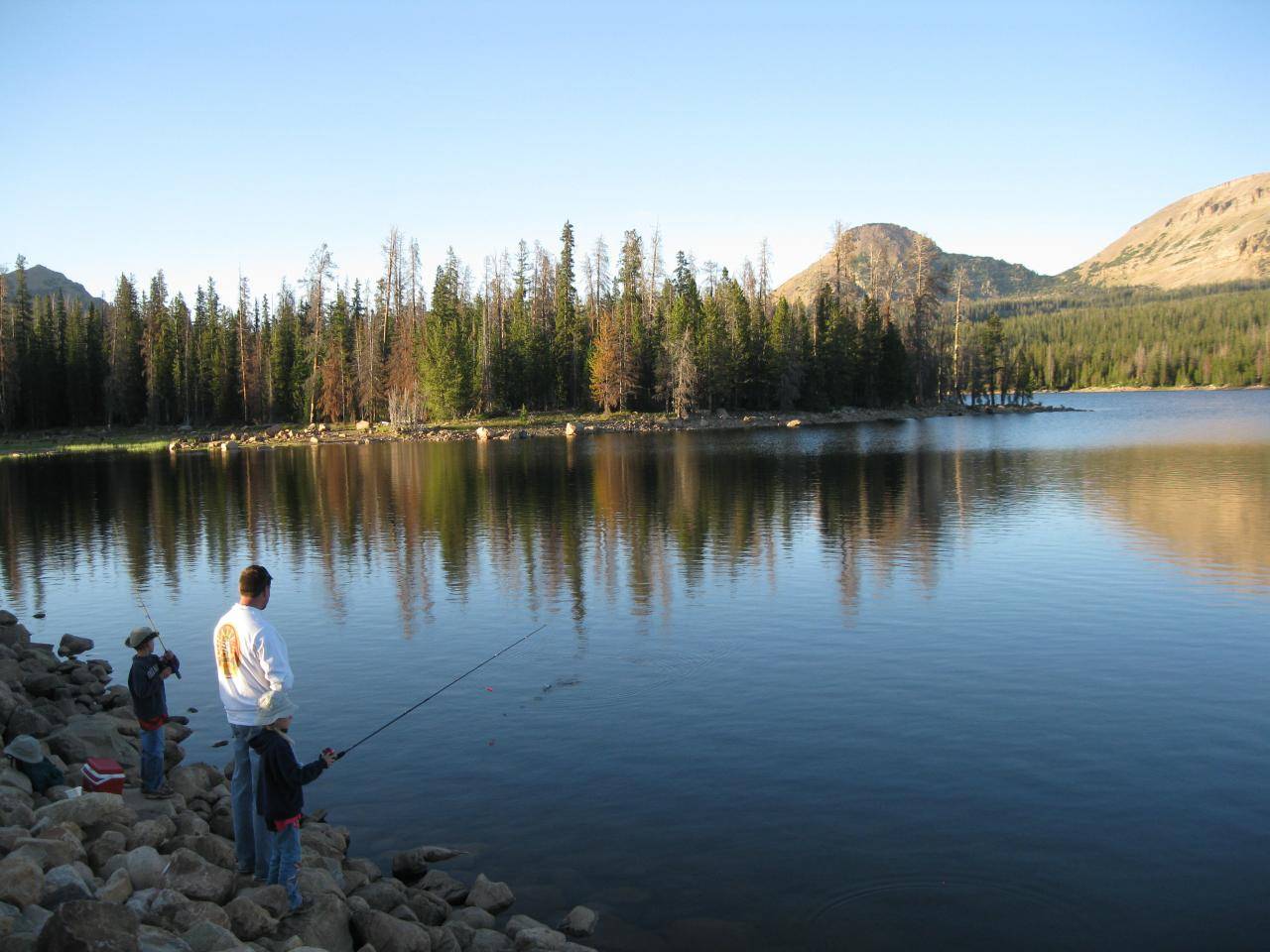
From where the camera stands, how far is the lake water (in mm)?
8789

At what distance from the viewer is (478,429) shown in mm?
82500

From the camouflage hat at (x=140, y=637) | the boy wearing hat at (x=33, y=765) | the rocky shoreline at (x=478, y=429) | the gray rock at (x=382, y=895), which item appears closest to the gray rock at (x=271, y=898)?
the gray rock at (x=382, y=895)

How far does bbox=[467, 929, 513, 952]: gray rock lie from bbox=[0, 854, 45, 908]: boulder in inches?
125

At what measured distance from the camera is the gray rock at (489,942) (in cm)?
740

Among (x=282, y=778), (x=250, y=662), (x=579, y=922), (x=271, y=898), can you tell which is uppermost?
(x=250, y=662)

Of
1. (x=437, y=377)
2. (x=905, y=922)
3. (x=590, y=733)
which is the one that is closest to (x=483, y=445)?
(x=437, y=377)

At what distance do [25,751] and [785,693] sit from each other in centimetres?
986

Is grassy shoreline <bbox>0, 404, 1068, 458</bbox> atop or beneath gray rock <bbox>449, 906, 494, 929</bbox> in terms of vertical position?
atop

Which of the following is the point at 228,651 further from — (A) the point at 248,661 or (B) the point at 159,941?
(B) the point at 159,941

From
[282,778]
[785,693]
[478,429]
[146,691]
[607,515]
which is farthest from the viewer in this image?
[478,429]

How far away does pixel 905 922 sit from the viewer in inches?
323

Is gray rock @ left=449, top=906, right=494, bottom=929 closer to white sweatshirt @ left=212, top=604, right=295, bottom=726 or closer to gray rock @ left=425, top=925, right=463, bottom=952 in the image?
gray rock @ left=425, top=925, right=463, bottom=952

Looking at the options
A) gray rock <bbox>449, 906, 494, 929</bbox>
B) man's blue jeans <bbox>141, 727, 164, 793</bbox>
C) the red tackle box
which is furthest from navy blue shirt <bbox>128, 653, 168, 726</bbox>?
gray rock <bbox>449, 906, 494, 929</bbox>

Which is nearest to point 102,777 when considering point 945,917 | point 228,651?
point 228,651
